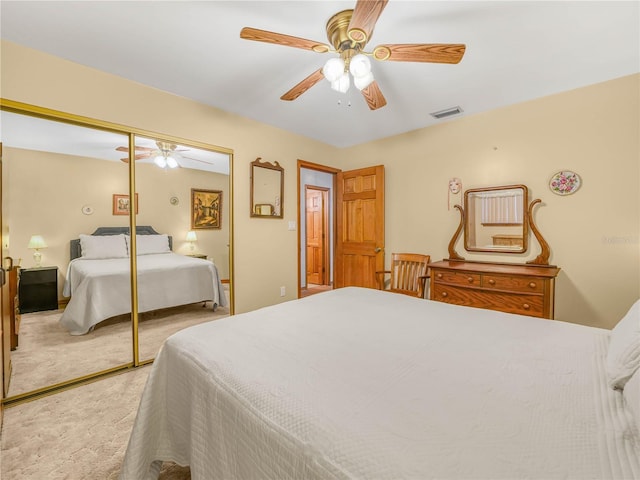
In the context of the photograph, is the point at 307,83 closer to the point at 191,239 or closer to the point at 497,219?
the point at 191,239

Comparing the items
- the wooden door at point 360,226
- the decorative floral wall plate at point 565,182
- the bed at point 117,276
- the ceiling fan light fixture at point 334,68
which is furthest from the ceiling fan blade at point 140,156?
the decorative floral wall plate at point 565,182

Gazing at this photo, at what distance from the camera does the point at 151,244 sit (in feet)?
8.43

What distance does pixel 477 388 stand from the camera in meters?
0.86

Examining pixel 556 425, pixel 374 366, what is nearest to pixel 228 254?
pixel 374 366

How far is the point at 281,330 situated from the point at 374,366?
1.69 feet

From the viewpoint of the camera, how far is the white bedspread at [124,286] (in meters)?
2.29

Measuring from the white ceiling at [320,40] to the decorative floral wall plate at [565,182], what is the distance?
0.77 meters

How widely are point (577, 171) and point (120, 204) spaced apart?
406cm

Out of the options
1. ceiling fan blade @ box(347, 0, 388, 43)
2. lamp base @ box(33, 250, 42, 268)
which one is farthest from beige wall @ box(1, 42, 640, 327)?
ceiling fan blade @ box(347, 0, 388, 43)

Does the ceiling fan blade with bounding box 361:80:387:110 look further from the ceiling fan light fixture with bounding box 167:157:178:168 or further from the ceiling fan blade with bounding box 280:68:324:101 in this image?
the ceiling fan light fixture with bounding box 167:157:178:168

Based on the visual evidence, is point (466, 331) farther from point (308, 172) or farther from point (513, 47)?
point (308, 172)

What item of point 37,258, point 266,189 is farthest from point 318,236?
point 37,258

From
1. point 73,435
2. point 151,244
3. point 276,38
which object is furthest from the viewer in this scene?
point 151,244

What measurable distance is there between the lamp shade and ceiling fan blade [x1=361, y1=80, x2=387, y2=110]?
8.39 ft
